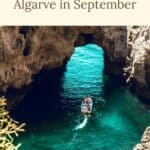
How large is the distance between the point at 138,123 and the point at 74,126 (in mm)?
4969

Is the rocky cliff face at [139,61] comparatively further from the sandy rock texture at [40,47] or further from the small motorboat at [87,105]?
the small motorboat at [87,105]

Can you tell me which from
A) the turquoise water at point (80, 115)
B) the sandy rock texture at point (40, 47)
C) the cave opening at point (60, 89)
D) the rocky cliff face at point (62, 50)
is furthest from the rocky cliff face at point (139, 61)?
the cave opening at point (60, 89)

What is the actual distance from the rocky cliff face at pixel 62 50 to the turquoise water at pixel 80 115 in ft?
6.31

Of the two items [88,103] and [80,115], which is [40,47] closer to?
[88,103]

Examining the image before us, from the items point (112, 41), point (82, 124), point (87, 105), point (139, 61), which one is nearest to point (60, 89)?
point (112, 41)

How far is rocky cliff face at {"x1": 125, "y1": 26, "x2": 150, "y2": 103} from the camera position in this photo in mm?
40000

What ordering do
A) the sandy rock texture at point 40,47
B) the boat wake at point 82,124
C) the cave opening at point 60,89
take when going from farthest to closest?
the cave opening at point 60,89 → the boat wake at point 82,124 → the sandy rock texture at point 40,47

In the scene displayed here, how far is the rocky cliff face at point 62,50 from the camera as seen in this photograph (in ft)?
120

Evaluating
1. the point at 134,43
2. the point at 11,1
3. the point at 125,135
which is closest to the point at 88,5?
the point at 11,1

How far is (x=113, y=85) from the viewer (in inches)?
1863

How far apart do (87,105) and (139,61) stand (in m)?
5.38

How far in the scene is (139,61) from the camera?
4038 cm

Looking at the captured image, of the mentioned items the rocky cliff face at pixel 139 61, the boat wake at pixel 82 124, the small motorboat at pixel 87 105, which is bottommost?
the boat wake at pixel 82 124

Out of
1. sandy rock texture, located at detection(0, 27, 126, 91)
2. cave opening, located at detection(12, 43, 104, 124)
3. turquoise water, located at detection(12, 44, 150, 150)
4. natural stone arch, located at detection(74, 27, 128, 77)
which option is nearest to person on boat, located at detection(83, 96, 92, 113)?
turquoise water, located at detection(12, 44, 150, 150)
